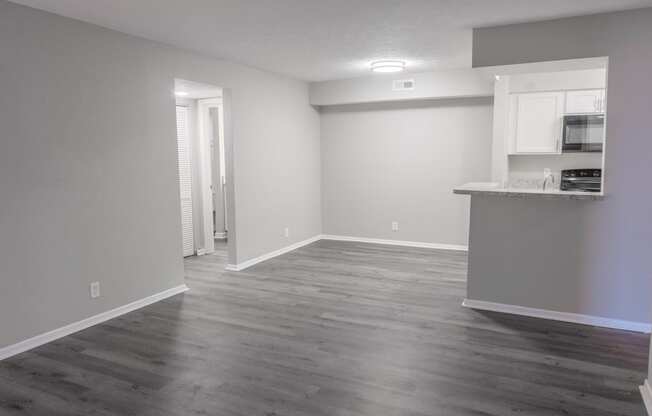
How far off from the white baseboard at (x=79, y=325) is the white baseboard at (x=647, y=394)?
12.9 feet

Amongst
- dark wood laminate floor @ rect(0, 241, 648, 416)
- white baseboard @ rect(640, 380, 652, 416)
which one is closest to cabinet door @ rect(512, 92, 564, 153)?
dark wood laminate floor @ rect(0, 241, 648, 416)

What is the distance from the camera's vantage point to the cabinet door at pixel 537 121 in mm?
5395

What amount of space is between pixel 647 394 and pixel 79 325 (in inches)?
157

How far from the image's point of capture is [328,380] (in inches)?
111

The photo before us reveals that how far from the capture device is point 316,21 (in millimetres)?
3623

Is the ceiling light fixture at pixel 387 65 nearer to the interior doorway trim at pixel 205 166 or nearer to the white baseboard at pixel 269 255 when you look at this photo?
the interior doorway trim at pixel 205 166

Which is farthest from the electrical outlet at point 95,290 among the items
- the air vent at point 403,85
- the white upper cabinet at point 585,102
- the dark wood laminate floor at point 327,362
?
the white upper cabinet at point 585,102

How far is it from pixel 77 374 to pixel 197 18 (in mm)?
2720

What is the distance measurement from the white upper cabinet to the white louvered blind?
4.91 meters

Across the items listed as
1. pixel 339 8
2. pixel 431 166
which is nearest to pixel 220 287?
pixel 339 8

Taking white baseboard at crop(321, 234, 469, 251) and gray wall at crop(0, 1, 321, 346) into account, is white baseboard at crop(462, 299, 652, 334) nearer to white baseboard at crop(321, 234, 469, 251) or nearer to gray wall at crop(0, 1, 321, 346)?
white baseboard at crop(321, 234, 469, 251)

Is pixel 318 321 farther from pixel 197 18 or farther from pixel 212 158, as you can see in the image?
pixel 212 158

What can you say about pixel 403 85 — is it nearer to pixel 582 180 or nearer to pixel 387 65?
pixel 387 65

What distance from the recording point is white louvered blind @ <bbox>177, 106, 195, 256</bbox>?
20.0 ft
